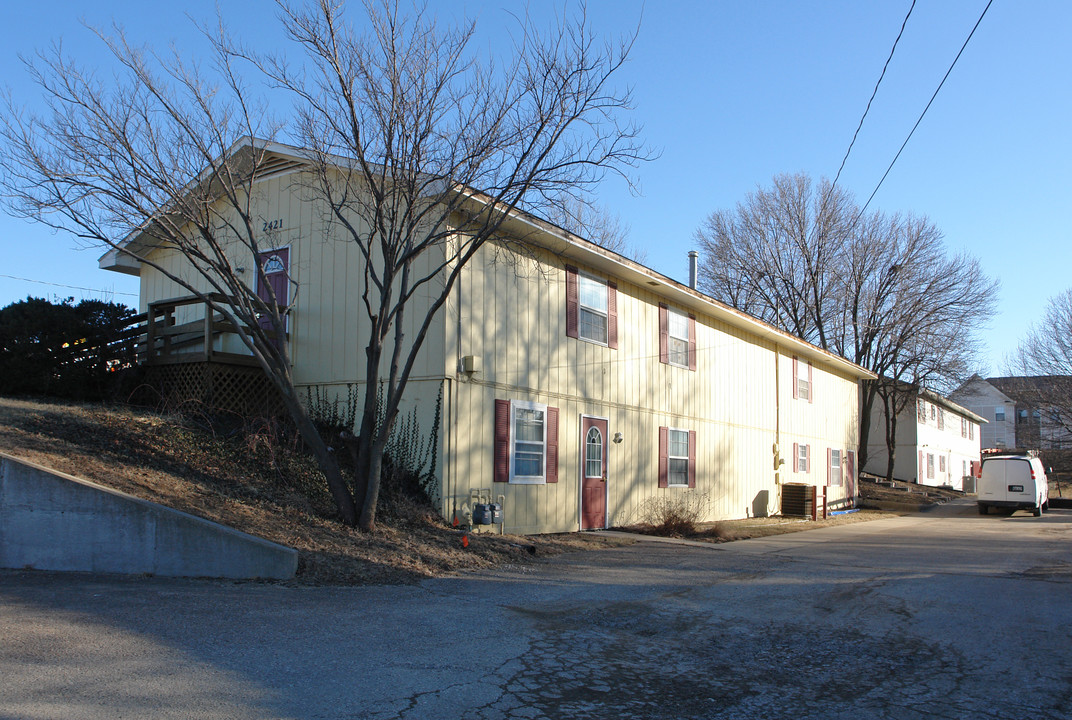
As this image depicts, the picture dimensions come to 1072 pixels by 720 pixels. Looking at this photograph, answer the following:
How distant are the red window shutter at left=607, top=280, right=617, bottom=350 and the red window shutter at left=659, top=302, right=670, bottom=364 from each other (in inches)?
78.4

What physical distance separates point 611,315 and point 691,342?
3743 mm

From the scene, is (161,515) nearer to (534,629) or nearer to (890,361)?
Result: (534,629)

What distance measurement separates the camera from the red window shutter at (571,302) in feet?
49.3

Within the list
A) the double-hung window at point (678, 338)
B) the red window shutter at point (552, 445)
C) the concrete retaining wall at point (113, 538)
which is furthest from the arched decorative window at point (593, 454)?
the concrete retaining wall at point (113, 538)

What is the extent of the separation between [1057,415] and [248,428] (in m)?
37.0

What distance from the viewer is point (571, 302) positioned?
595 inches

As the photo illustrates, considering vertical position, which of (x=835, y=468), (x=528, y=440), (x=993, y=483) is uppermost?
(x=528, y=440)

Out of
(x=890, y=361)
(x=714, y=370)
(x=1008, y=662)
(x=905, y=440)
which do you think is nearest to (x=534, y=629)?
(x=1008, y=662)

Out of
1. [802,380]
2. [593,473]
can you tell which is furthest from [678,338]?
[802,380]

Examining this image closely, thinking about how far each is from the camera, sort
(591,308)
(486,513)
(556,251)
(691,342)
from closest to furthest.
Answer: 1. (486,513)
2. (556,251)
3. (591,308)
4. (691,342)

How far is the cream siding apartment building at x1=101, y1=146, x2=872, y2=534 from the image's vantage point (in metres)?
12.8

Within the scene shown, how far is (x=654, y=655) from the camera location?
636 cm

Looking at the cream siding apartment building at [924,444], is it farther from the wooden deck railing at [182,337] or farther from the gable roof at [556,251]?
the wooden deck railing at [182,337]

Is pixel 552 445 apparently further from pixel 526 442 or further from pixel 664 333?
pixel 664 333
